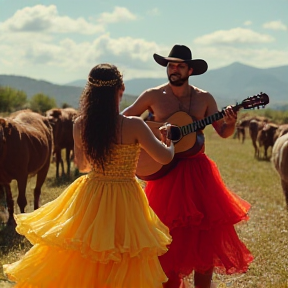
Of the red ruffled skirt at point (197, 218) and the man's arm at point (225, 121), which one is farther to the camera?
the man's arm at point (225, 121)

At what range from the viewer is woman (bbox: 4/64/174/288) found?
3.30 meters

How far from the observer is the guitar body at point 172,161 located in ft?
14.8

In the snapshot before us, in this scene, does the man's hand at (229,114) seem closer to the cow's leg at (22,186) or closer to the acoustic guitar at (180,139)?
the acoustic guitar at (180,139)

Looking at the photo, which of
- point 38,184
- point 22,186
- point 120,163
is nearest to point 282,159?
point 38,184

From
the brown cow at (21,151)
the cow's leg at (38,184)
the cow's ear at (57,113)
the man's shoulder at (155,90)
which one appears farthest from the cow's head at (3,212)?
the cow's ear at (57,113)

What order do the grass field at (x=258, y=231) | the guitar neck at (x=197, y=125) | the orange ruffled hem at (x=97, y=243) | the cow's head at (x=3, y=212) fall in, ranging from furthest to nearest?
1. the cow's head at (x=3, y=212)
2. the grass field at (x=258, y=231)
3. the guitar neck at (x=197, y=125)
4. the orange ruffled hem at (x=97, y=243)

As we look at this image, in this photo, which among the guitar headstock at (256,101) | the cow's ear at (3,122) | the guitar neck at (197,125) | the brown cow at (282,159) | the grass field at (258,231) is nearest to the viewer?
the guitar headstock at (256,101)

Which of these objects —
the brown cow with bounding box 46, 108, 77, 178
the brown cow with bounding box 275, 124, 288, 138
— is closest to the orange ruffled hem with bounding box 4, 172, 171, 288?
the brown cow with bounding box 46, 108, 77, 178

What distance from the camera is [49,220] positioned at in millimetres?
3551

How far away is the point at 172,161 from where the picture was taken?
4.56m

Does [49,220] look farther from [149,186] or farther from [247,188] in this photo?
[247,188]

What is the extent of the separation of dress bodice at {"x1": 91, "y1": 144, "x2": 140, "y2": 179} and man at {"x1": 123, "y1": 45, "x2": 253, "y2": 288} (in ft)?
2.94

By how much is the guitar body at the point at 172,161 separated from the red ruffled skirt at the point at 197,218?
0.07m

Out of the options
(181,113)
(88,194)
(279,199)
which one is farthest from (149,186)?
(279,199)
